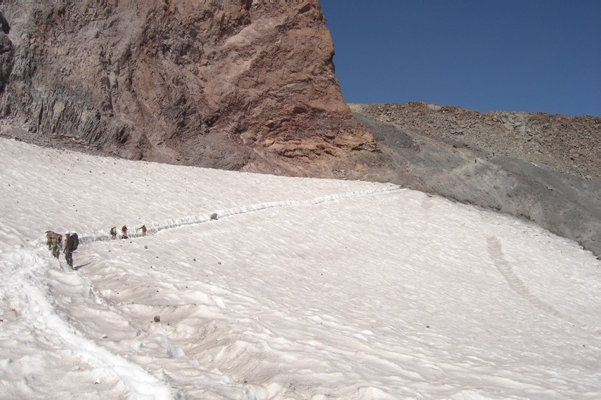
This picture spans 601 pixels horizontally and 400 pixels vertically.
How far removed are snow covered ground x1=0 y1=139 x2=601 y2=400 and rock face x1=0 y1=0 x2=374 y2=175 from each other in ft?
6.54

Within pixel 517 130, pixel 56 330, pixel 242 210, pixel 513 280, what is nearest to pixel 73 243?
pixel 56 330

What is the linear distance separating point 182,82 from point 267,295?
15199mm

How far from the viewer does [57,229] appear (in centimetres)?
1112

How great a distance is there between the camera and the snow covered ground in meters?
5.59

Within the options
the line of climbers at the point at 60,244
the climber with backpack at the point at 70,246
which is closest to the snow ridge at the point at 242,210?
the climber with backpack at the point at 70,246

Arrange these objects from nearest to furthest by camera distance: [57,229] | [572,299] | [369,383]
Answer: [369,383]
[57,229]
[572,299]

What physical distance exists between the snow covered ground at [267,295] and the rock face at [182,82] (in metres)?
1.99

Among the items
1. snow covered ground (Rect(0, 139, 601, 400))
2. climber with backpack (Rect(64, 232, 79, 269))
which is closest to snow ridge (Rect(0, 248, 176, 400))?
snow covered ground (Rect(0, 139, 601, 400))

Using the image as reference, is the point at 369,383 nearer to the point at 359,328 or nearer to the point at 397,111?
the point at 359,328

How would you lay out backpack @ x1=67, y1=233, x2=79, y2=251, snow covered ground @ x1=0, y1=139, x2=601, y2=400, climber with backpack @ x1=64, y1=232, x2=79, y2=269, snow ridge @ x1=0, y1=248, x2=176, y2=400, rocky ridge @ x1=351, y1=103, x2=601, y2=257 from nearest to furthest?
snow ridge @ x1=0, y1=248, x2=176, y2=400 → snow covered ground @ x1=0, y1=139, x2=601, y2=400 → climber with backpack @ x1=64, y1=232, x2=79, y2=269 → backpack @ x1=67, y1=233, x2=79, y2=251 → rocky ridge @ x1=351, y1=103, x2=601, y2=257

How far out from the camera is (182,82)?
73.6ft

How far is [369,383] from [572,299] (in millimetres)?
10434

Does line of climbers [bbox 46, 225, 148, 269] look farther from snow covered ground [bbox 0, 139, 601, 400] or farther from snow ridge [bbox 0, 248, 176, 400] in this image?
snow ridge [bbox 0, 248, 176, 400]

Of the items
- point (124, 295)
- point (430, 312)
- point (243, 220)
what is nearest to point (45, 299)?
point (124, 295)
